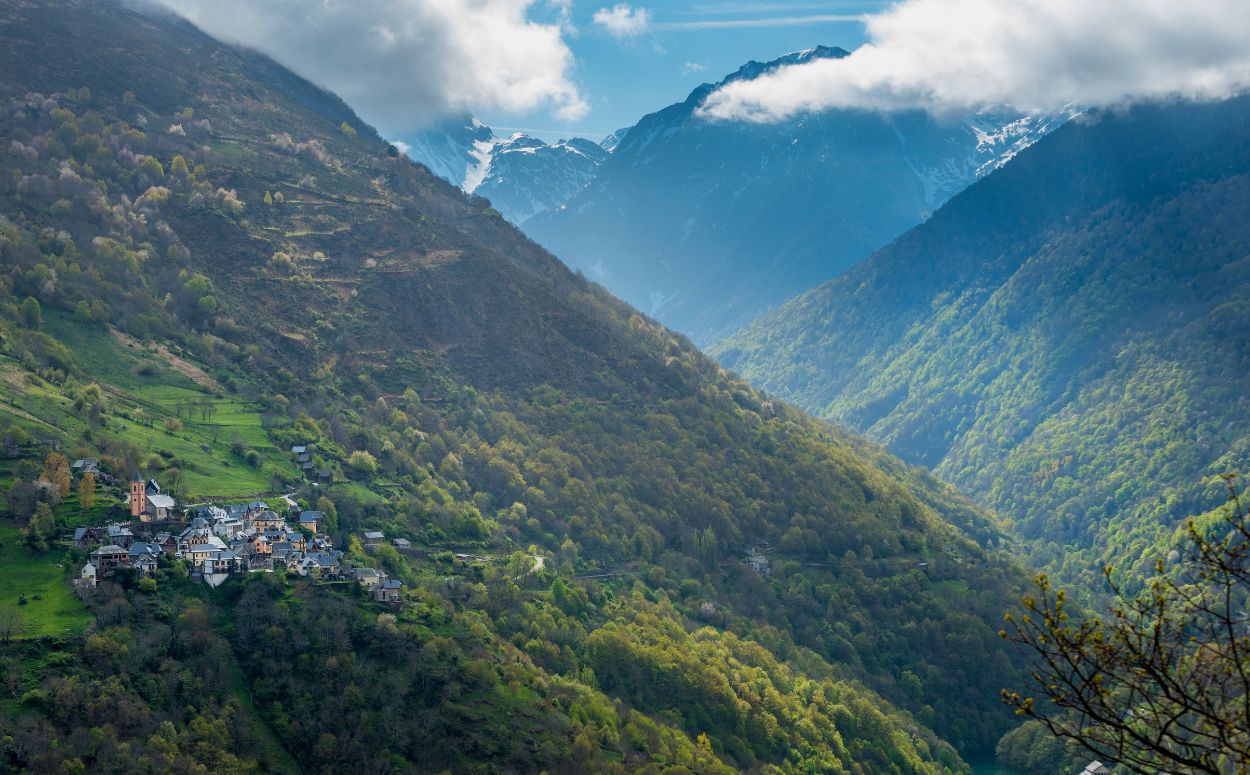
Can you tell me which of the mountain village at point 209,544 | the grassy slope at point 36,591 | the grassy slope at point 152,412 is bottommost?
the grassy slope at point 36,591

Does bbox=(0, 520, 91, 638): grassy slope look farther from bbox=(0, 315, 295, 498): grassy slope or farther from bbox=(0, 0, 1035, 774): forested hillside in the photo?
bbox=(0, 315, 295, 498): grassy slope

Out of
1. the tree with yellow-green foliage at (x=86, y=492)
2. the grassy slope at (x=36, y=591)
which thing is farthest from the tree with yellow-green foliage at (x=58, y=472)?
the grassy slope at (x=36, y=591)

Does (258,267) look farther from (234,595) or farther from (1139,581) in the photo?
(1139,581)

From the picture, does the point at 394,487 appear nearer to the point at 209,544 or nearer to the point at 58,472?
the point at 209,544

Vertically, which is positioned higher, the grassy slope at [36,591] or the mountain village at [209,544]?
the mountain village at [209,544]

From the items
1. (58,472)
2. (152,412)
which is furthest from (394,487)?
(58,472)

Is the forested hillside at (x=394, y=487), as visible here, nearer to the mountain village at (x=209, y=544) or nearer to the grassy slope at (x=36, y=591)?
the grassy slope at (x=36, y=591)

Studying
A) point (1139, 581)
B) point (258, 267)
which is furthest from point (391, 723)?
point (1139, 581)

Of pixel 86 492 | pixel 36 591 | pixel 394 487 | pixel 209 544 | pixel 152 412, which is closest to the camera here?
pixel 36 591
